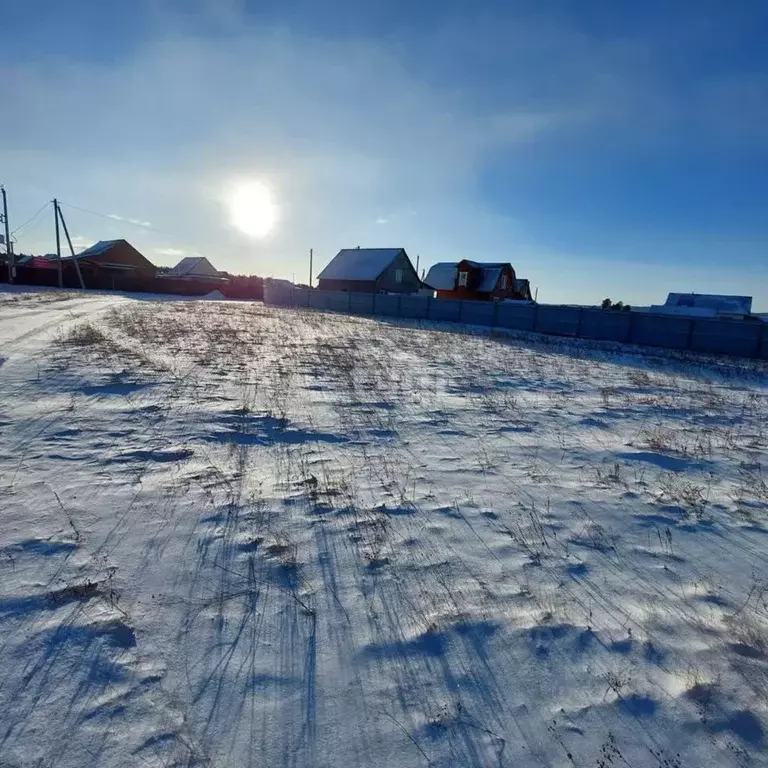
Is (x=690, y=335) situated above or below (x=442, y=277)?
below

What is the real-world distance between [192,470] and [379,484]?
1872 millimetres

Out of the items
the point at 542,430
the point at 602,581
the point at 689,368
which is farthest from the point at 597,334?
the point at 602,581

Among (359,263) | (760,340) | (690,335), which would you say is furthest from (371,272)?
(760,340)

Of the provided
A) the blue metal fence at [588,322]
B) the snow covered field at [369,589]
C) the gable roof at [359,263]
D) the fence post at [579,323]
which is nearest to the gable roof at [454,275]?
the gable roof at [359,263]

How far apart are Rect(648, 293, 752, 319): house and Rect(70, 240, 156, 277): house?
54736mm

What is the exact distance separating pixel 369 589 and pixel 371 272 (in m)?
40.8

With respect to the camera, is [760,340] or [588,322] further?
[588,322]

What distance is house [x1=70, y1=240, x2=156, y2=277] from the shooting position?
152ft

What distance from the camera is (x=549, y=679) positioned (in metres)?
2.30

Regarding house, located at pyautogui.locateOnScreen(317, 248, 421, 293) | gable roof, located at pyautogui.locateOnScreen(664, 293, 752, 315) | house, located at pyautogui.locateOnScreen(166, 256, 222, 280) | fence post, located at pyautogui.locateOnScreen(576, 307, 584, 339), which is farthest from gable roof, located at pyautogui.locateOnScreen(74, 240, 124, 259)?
gable roof, located at pyautogui.locateOnScreen(664, 293, 752, 315)

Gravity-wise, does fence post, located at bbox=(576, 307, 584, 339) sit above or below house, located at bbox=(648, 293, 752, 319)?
below

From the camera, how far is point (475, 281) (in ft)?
145

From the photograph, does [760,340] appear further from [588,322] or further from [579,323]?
[579,323]

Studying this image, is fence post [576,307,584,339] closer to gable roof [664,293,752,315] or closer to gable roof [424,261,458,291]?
gable roof [424,261,458,291]
